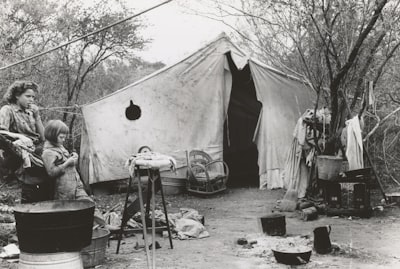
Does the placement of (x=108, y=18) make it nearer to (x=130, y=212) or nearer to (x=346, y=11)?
(x=346, y=11)

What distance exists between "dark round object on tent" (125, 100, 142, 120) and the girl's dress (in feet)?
16.6

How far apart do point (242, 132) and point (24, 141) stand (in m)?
8.05

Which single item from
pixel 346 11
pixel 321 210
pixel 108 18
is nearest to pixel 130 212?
pixel 321 210

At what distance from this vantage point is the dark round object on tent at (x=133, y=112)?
1098 centimetres

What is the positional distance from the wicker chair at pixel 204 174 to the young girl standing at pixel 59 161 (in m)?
4.72

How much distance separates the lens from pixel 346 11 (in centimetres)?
905

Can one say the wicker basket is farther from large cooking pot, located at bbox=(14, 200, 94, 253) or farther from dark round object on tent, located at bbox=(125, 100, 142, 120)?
large cooking pot, located at bbox=(14, 200, 94, 253)

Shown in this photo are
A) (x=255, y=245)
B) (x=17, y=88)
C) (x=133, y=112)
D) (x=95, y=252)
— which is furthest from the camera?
(x=133, y=112)

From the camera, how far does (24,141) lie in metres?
5.47

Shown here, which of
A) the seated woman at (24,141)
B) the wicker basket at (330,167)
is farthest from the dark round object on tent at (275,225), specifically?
the seated woman at (24,141)

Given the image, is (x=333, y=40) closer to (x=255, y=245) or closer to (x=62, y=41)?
(x=255, y=245)

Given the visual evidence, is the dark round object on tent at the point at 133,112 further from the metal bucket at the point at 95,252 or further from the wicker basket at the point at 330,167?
the metal bucket at the point at 95,252

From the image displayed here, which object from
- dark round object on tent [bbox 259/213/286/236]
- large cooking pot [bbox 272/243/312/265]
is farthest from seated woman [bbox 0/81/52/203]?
dark round object on tent [bbox 259/213/286/236]

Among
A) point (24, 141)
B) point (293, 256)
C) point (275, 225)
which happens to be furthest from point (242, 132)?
point (24, 141)
